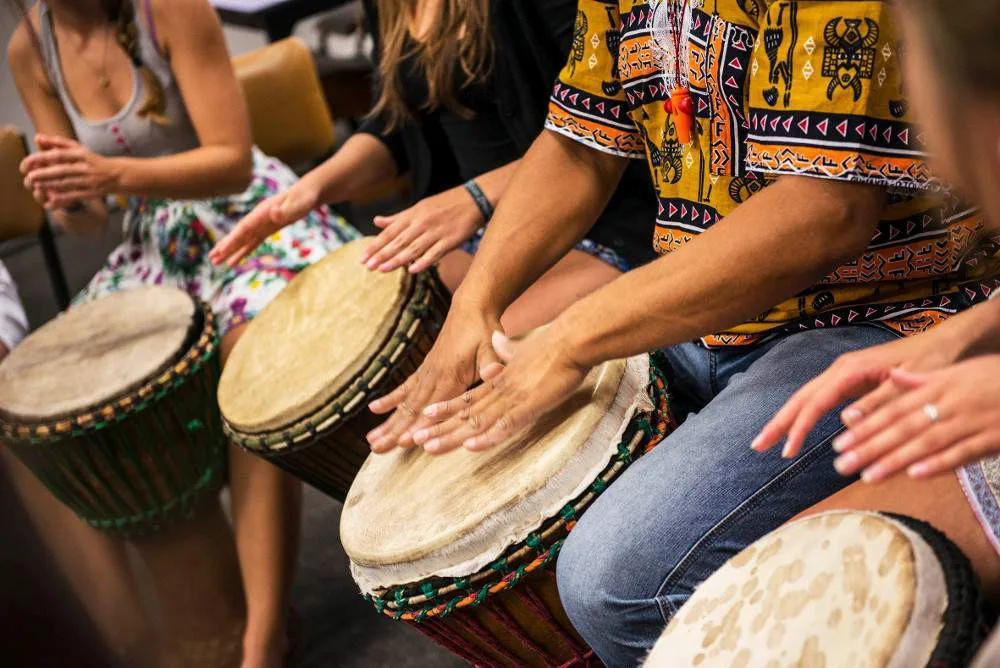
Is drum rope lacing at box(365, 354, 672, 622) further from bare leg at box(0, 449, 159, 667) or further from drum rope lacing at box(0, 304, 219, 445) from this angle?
bare leg at box(0, 449, 159, 667)

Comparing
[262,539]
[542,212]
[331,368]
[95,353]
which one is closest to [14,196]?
[95,353]

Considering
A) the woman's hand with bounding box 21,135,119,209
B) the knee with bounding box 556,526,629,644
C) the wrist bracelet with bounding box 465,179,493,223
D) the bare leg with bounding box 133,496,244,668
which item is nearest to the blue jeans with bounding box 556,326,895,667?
the knee with bounding box 556,526,629,644

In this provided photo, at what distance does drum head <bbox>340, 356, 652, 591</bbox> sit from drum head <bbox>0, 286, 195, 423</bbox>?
2.42 ft

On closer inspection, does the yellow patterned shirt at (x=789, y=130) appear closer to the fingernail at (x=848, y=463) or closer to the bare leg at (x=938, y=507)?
the bare leg at (x=938, y=507)

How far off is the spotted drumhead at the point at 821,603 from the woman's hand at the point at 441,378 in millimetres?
464

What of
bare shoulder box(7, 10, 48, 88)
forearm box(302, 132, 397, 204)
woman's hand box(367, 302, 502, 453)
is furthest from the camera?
bare shoulder box(7, 10, 48, 88)

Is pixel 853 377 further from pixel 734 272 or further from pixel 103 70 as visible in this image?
pixel 103 70

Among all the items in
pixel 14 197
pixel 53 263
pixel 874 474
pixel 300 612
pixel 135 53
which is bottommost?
pixel 300 612

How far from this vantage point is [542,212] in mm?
1446

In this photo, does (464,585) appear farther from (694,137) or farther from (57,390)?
(57,390)

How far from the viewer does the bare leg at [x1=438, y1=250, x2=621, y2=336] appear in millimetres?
1680

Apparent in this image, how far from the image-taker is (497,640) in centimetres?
127

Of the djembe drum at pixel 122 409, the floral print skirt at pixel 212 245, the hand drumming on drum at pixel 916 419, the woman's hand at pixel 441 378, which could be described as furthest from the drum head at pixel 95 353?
the hand drumming on drum at pixel 916 419

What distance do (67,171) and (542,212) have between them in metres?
1.05
